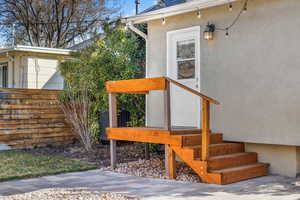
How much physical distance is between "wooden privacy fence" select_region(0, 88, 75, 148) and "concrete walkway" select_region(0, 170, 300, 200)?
3.76 meters

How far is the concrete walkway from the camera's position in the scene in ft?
15.0

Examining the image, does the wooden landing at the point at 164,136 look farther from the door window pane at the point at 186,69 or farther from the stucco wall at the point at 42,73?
the stucco wall at the point at 42,73

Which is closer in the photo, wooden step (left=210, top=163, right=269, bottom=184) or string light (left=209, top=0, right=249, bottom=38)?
wooden step (left=210, top=163, right=269, bottom=184)

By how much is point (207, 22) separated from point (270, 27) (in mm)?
1309

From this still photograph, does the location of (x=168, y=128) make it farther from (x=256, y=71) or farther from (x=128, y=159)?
(x=128, y=159)

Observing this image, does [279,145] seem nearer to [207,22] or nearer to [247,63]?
[247,63]

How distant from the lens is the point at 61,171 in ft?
20.3

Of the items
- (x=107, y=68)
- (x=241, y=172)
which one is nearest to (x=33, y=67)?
(x=107, y=68)

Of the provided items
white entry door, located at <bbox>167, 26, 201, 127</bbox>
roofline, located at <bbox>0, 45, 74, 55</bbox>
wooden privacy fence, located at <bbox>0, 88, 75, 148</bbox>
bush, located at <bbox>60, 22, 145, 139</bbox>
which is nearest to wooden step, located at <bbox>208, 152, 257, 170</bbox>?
white entry door, located at <bbox>167, 26, 201, 127</bbox>

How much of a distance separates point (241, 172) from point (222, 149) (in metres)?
0.61

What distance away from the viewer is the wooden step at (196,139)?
5.77 m

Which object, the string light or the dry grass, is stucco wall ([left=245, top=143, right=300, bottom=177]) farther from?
the dry grass

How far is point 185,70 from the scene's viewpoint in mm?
7293

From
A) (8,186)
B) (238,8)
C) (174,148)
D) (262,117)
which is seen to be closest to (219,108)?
(262,117)
